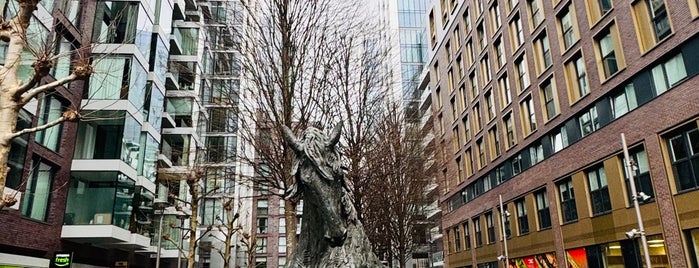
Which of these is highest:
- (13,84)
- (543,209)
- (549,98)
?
(549,98)

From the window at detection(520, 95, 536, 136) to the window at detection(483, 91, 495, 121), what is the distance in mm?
4582

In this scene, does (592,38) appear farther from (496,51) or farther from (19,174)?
(19,174)

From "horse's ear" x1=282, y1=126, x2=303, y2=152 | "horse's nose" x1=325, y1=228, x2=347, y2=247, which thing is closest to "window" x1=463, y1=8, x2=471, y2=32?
"horse's ear" x1=282, y1=126, x2=303, y2=152

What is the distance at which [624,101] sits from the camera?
20156 millimetres

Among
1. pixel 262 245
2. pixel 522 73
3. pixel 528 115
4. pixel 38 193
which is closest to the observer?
pixel 38 193

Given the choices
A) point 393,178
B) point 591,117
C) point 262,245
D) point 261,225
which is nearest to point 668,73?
point 591,117

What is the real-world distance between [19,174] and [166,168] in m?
15.4

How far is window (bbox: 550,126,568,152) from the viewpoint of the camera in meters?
25.0

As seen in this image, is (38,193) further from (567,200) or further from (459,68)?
(459,68)

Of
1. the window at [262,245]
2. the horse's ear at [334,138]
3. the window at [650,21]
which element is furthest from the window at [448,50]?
the horse's ear at [334,138]

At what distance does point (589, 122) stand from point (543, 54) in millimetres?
6587

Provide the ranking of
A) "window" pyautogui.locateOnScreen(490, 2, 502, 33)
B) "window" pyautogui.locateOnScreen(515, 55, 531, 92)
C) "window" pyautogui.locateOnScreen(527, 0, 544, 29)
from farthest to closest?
"window" pyautogui.locateOnScreen(490, 2, 502, 33)
"window" pyautogui.locateOnScreen(515, 55, 531, 92)
"window" pyautogui.locateOnScreen(527, 0, 544, 29)

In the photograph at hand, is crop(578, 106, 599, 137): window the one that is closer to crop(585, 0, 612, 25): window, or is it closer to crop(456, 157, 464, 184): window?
crop(585, 0, 612, 25): window

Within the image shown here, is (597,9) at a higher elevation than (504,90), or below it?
below
